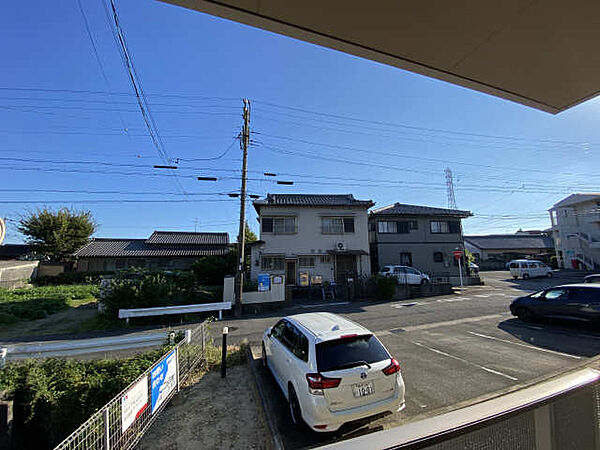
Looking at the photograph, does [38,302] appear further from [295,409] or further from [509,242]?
[509,242]

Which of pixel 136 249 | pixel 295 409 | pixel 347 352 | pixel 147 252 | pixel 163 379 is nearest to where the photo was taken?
pixel 347 352

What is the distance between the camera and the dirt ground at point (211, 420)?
3922 mm

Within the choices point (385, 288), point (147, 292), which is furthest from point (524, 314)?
point (147, 292)

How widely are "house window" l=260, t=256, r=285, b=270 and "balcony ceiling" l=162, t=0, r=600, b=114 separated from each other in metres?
18.3

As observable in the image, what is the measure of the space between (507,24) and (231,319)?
43.5 ft

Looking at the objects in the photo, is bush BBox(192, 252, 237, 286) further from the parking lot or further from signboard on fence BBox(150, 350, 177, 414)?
signboard on fence BBox(150, 350, 177, 414)

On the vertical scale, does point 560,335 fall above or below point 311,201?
below

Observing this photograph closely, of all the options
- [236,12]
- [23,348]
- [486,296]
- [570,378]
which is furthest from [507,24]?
[486,296]

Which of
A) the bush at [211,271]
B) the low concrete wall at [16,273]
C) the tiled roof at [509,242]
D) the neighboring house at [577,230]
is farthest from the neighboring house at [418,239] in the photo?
the low concrete wall at [16,273]

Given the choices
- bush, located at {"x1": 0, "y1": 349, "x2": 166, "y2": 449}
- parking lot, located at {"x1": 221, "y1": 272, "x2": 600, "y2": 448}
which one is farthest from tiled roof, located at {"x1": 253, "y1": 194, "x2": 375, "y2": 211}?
bush, located at {"x1": 0, "y1": 349, "x2": 166, "y2": 449}

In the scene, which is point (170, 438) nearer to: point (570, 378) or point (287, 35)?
point (570, 378)

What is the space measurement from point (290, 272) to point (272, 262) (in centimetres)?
162

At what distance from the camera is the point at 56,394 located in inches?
201

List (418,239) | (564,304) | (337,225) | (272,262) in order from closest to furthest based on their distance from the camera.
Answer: (564,304) < (272,262) < (337,225) < (418,239)
